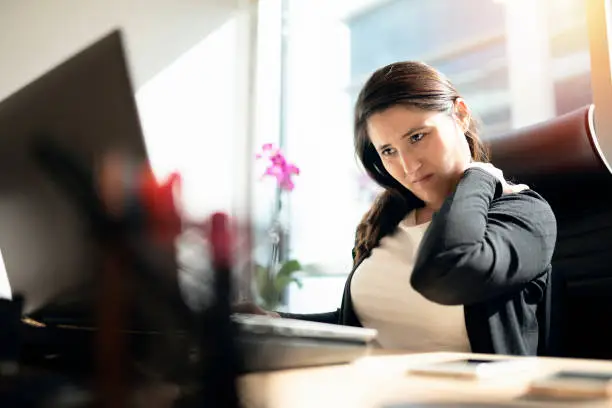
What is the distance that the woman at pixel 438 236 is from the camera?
0.89 metres

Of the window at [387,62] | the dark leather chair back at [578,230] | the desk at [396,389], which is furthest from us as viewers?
the window at [387,62]

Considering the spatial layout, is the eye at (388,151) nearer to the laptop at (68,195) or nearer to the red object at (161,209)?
the laptop at (68,195)

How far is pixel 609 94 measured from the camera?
1387 millimetres

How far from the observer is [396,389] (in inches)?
18.9

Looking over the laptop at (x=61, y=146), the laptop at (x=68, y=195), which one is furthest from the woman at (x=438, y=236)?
the laptop at (x=61, y=146)

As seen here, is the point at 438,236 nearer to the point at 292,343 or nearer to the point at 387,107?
the point at 387,107

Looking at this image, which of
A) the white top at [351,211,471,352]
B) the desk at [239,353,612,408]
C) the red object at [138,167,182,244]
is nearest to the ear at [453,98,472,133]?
the white top at [351,211,471,352]

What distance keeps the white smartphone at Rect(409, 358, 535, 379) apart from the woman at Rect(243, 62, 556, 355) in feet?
0.88

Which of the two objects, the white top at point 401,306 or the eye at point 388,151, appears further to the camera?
the eye at point 388,151

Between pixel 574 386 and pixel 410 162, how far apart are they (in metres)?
0.73

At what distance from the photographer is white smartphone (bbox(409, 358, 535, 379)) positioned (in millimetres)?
535

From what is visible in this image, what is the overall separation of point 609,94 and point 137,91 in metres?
1.33

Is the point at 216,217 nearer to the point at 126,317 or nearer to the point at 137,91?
the point at 126,317

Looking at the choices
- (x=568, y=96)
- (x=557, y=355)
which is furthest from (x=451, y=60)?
(x=557, y=355)
